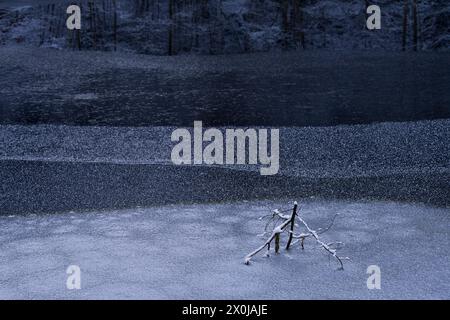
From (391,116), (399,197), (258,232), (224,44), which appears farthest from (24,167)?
(224,44)

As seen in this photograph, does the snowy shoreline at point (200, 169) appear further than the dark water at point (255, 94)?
No

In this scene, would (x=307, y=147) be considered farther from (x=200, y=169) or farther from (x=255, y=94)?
(x=255, y=94)

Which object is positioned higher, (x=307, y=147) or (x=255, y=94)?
(x=255, y=94)

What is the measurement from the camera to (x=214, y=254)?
2455 mm

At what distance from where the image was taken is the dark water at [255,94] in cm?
505

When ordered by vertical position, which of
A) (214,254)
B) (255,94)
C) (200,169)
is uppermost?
(255,94)

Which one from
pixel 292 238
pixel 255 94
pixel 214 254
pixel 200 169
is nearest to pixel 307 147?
pixel 200 169

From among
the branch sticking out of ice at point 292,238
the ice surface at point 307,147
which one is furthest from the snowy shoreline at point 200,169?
the branch sticking out of ice at point 292,238

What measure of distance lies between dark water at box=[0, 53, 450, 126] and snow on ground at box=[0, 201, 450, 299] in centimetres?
193

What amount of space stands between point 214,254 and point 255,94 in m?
3.45

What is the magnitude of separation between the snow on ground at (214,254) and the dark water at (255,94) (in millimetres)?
1931

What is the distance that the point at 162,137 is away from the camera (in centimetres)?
452

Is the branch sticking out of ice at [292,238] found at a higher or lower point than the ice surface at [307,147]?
lower

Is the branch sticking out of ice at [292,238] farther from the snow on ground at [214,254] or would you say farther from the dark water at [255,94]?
the dark water at [255,94]
